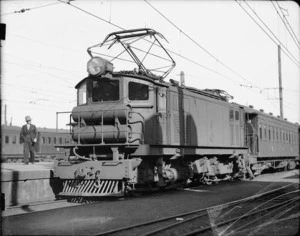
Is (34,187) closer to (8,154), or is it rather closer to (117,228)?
(117,228)

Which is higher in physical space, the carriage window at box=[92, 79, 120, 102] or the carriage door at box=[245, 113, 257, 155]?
the carriage window at box=[92, 79, 120, 102]

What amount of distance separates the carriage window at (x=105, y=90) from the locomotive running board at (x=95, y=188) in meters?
2.61

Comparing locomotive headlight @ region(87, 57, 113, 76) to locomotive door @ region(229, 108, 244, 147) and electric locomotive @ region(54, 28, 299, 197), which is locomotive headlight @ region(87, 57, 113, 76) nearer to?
electric locomotive @ region(54, 28, 299, 197)

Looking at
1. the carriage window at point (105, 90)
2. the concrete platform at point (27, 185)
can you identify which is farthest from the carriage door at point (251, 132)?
the concrete platform at point (27, 185)

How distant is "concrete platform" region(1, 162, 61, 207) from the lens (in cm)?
957

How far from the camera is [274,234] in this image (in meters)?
6.37

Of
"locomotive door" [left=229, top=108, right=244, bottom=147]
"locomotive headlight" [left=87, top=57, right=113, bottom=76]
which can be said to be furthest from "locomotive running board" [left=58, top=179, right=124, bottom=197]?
"locomotive door" [left=229, top=108, right=244, bottom=147]

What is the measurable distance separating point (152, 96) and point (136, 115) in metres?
0.86

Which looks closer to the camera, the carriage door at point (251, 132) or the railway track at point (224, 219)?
the railway track at point (224, 219)

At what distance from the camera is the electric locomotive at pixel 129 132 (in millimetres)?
9844

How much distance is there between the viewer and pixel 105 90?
10.9 m

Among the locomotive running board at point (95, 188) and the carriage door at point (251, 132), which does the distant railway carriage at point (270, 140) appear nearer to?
the carriage door at point (251, 132)

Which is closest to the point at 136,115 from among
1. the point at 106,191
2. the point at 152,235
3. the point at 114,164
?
the point at 114,164

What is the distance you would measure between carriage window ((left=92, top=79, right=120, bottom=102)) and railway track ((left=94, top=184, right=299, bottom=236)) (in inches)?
178
